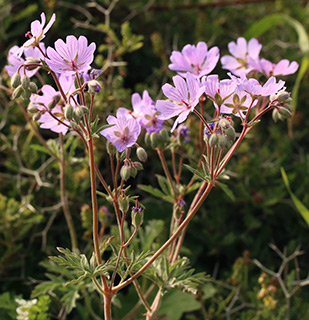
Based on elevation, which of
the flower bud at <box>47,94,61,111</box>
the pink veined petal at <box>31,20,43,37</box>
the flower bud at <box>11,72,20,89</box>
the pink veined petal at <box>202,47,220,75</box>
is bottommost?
the pink veined petal at <box>202,47,220,75</box>

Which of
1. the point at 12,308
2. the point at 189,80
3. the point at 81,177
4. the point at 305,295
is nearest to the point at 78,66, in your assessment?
the point at 189,80

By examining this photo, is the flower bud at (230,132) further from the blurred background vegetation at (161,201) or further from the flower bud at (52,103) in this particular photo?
the blurred background vegetation at (161,201)

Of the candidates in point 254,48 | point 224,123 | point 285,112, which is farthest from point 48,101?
point 254,48

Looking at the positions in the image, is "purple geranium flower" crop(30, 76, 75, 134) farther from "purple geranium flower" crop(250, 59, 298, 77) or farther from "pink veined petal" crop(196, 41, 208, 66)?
"purple geranium flower" crop(250, 59, 298, 77)

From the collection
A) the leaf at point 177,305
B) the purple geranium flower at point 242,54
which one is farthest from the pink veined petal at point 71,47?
the leaf at point 177,305

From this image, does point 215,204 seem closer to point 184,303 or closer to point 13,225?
point 184,303

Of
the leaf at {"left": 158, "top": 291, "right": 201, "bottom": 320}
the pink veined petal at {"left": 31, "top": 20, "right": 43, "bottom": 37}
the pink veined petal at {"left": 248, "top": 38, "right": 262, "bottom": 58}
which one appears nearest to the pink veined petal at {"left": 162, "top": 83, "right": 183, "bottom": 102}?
the pink veined petal at {"left": 31, "top": 20, "right": 43, "bottom": 37}
